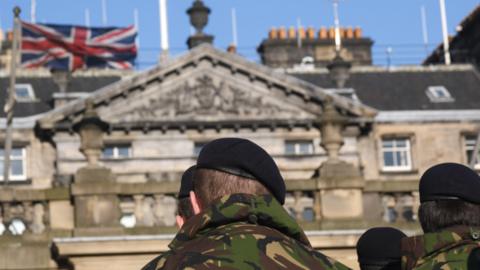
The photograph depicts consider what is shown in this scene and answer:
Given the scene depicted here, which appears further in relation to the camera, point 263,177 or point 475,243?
point 475,243

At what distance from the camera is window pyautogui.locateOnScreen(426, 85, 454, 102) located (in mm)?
51281

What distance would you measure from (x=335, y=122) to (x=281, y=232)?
710 inches

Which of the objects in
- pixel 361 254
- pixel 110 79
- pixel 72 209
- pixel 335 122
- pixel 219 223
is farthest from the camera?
pixel 110 79

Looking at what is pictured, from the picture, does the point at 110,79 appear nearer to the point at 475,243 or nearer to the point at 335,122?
the point at 335,122

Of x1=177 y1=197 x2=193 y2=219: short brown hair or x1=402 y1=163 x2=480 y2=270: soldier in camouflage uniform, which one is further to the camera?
x1=177 y1=197 x2=193 y2=219: short brown hair

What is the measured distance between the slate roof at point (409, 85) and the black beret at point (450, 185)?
44636 millimetres

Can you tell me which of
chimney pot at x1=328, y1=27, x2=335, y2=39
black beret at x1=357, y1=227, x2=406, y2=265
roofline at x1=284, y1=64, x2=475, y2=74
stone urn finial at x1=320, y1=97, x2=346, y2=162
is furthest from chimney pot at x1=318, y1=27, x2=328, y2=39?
black beret at x1=357, y1=227, x2=406, y2=265

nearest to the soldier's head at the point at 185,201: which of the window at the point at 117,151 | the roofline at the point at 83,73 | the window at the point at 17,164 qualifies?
the window at the point at 117,151

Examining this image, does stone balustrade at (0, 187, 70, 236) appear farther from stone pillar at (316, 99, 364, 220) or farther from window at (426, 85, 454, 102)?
window at (426, 85, 454, 102)

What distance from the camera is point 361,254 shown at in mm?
7438

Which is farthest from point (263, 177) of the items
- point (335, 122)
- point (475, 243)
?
point (335, 122)

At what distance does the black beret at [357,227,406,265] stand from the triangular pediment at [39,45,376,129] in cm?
4107

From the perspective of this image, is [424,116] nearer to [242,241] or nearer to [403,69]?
[403,69]

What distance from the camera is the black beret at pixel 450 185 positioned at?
6.19m
